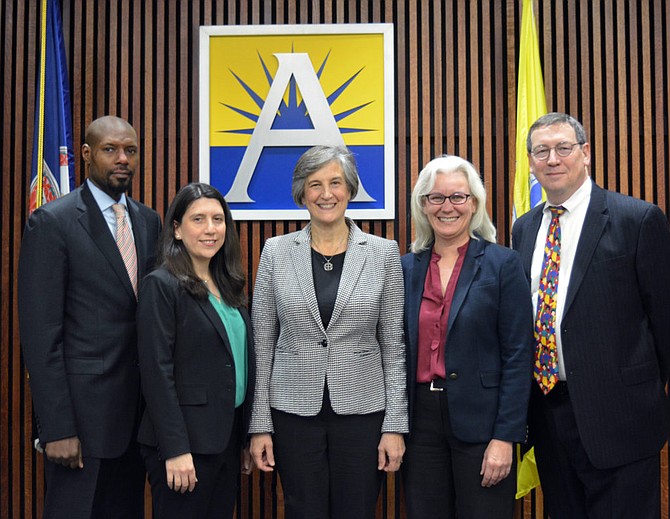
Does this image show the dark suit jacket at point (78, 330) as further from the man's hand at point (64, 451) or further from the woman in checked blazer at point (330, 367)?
the woman in checked blazer at point (330, 367)

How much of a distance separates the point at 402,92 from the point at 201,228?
2062 mm

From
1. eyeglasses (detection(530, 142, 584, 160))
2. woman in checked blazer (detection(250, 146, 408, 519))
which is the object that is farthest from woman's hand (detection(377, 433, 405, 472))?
eyeglasses (detection(530, 142, 584, 160))

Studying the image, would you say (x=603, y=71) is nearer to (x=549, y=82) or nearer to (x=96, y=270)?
(x=549, y=82)

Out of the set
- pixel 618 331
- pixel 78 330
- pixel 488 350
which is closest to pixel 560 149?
pixel 618 331

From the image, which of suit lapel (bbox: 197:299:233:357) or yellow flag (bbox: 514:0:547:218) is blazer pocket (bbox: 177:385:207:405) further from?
yellow flag (bbox: 514:0:547:218)

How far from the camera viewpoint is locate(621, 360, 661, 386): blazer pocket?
7.98 ft

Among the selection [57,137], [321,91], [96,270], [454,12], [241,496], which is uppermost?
[454,12]

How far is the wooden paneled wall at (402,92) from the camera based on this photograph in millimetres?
4102

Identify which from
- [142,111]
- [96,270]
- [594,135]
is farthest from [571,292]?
[142,111]

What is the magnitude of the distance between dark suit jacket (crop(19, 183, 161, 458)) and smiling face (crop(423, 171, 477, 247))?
1144 millimetres

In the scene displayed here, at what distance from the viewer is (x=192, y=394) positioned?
7.68 feet

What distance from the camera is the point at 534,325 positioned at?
8.34ft

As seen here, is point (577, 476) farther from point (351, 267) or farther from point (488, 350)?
point (351, 267)

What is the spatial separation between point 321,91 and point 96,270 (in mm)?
1993
